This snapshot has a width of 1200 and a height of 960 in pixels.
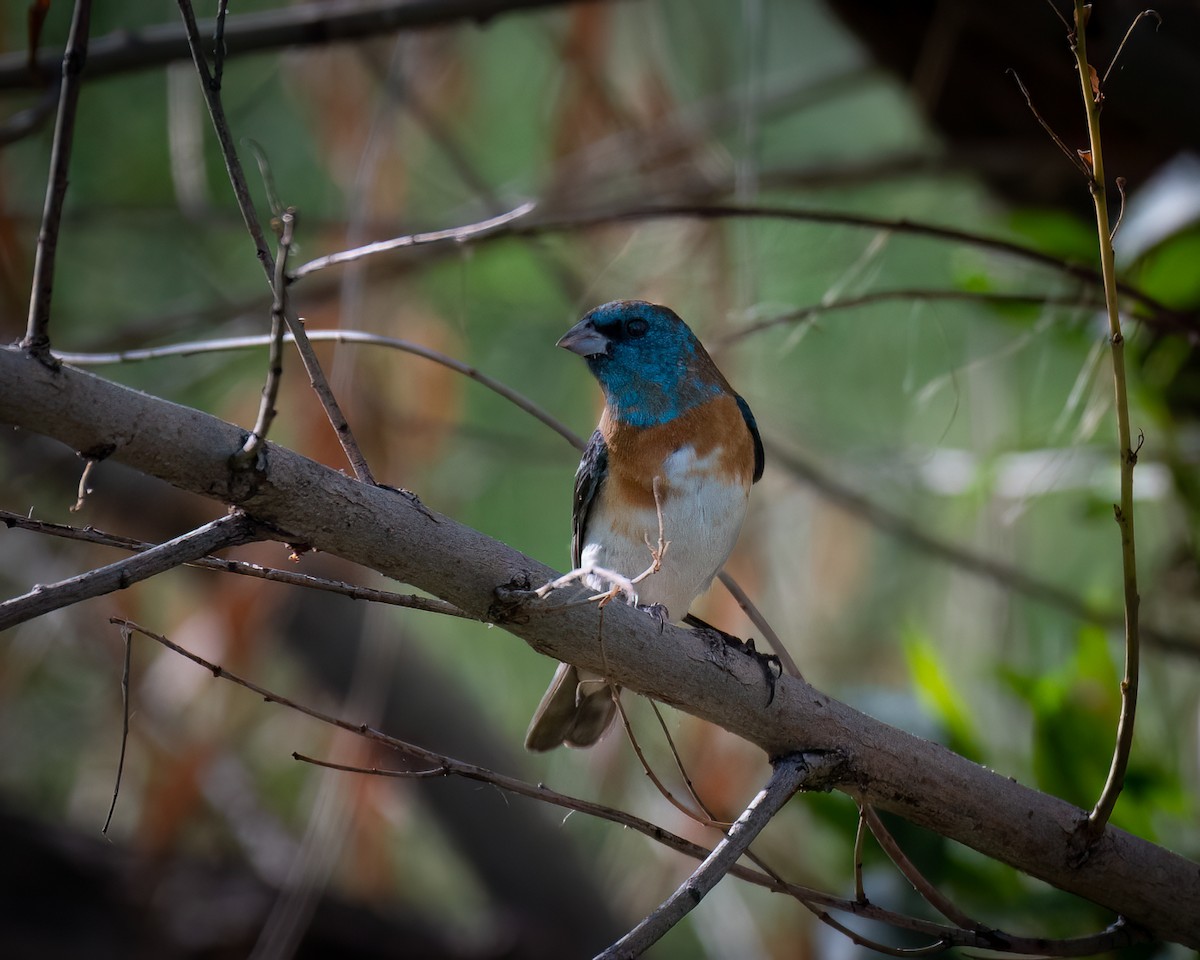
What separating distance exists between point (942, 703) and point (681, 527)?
103cm

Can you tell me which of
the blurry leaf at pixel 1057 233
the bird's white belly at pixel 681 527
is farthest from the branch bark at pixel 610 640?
the blurry leaf at pixel 1057 233

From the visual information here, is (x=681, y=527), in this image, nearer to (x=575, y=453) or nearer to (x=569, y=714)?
(x=569, y=714)

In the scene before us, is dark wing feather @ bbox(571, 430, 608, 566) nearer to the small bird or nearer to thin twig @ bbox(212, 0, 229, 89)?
the small bird

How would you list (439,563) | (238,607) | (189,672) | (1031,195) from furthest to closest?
(1031,195) → (189,672) → (238,607) → (439,563)

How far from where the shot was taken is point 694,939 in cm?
495

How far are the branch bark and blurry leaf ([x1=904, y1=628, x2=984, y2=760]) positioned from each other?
1.08m

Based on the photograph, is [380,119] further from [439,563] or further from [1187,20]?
[1187,20]

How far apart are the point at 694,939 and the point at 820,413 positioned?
2.32 meters

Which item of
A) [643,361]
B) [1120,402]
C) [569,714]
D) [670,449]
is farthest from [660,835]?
[643,361]

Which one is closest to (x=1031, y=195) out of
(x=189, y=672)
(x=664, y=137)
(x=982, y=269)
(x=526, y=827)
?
(x=982, y=269)

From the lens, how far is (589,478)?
8.25ft

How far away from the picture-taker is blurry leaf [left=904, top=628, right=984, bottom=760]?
2.89 m

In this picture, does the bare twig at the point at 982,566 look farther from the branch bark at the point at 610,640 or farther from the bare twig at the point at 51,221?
the bare twig at the point at 51,221

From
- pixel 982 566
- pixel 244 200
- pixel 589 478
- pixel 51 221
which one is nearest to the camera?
pixel 51 221
